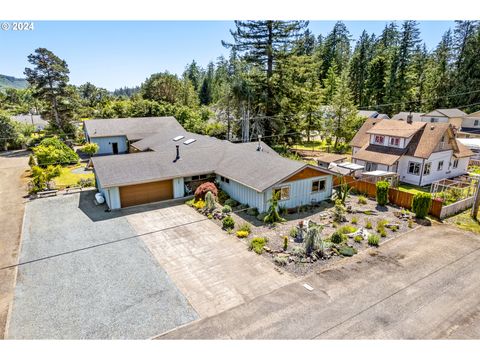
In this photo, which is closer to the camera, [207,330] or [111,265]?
[207,330]

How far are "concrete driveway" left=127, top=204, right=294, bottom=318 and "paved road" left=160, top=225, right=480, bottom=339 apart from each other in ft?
2.49

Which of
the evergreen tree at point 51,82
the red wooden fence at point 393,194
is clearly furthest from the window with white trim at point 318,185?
the evergreen tree at point 51,82

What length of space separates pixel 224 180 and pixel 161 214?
212 inches

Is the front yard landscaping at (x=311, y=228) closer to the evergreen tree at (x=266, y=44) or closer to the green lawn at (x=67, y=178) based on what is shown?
the green lawn at (x=67, y=178)

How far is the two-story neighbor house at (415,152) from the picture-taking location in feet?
82.4

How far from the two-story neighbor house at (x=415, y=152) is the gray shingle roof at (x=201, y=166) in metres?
9.51

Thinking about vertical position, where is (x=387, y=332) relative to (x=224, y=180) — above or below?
below

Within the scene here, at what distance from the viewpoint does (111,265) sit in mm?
13219

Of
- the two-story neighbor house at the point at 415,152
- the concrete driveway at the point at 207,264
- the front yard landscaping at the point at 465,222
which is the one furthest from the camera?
the two-story neighbor house at the point at 415,152

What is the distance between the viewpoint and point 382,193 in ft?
67.2

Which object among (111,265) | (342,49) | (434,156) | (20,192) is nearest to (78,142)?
(20,192)

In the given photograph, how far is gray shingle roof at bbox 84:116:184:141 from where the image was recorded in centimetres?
3734

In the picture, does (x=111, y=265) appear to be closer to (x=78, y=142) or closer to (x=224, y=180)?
(x=224, y=180)

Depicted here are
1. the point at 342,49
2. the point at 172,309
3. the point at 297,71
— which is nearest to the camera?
the point at 172,309
